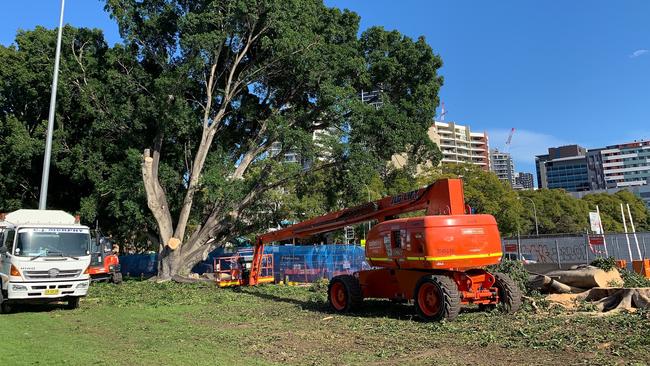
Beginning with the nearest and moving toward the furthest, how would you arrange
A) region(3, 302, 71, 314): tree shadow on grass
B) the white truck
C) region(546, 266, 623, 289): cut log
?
the white truck, region(546, 266, 623, 289): cut log, region(3, 302, 71, 314): tree shadow on grass

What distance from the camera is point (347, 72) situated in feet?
94.7

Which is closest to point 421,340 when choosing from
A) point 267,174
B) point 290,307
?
point 290,307

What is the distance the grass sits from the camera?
8086 mm

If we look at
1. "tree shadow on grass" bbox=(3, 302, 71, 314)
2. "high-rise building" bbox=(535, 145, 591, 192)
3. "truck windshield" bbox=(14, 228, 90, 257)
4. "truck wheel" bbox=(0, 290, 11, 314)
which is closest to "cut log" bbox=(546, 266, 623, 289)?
"truck windshield" bbox=(14, 228, 90, 257)

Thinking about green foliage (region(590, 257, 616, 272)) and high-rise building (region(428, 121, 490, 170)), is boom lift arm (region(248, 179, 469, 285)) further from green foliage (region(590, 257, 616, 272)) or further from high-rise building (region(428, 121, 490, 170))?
high-rise building (region(428, 121, 490, 170))

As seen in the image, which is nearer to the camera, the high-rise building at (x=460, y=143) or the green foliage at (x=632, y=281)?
the green foliage at (x=632, y=281)

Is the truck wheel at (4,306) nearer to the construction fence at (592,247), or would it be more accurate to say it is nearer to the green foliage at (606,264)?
the green foliage at (606,264)

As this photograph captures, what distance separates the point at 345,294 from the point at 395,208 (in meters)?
2.75

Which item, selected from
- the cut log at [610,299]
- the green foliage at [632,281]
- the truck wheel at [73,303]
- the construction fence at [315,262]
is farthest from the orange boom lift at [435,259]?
the construction fence at [315,262]

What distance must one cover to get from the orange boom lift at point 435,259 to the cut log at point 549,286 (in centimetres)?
339

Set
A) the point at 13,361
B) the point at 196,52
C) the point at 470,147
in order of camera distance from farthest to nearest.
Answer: the point at 470,147 → the point at 196,52 → the point at 13,361

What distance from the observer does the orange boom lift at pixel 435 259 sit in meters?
11.5

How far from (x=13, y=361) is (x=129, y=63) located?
2286cm

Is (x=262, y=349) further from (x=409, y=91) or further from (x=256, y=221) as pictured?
(x=409, y=91)
